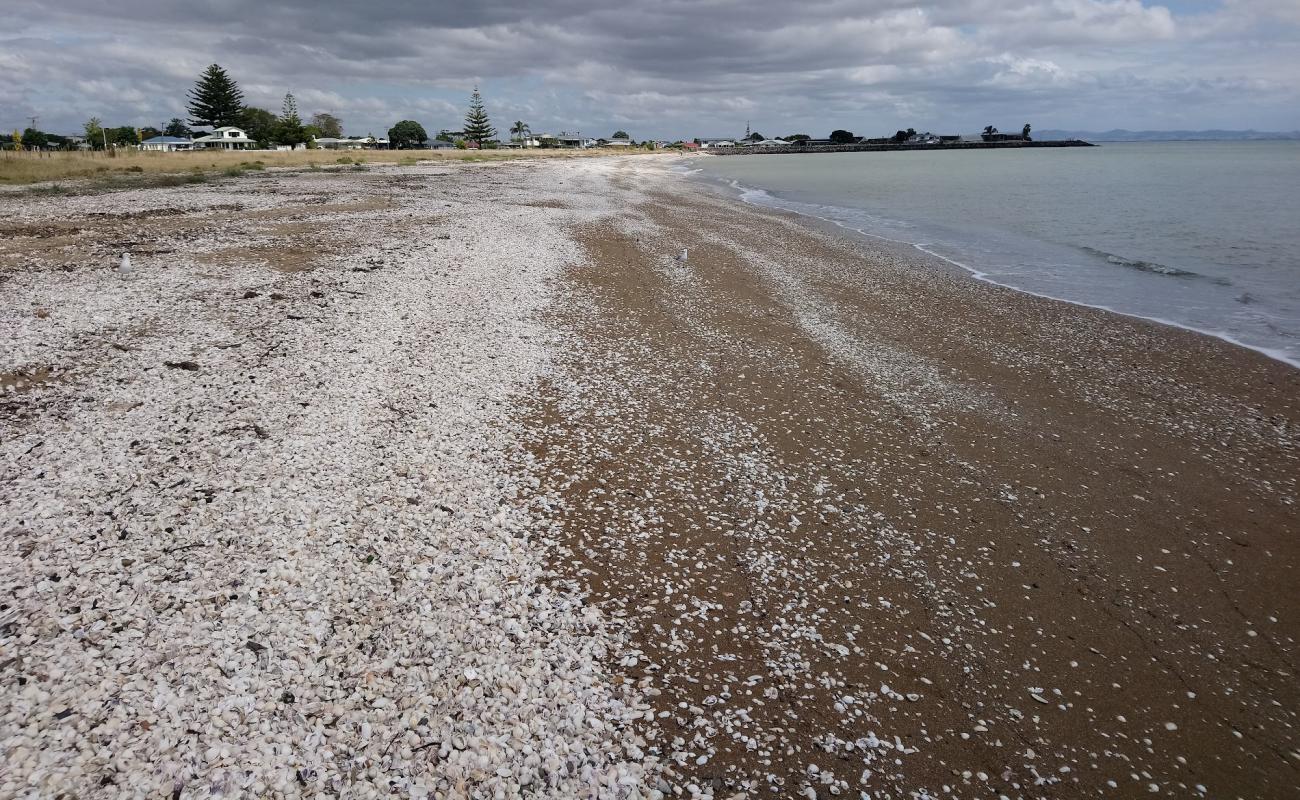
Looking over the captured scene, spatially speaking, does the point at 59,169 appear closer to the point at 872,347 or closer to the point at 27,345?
the point at 27,345

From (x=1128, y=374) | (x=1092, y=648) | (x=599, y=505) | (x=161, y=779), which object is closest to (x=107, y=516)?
(x=161, y=779)

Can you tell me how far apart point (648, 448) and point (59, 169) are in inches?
1936

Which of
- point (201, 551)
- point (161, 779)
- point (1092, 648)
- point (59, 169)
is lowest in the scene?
point (1092, 648)

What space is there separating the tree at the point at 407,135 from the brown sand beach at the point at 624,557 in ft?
557

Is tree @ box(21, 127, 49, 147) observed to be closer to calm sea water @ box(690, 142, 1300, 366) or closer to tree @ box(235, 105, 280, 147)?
tree @ box(235, 105, 280, 147)

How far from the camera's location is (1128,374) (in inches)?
454

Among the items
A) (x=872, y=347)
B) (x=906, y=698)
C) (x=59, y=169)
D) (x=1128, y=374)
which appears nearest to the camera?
(x=906, y=698)

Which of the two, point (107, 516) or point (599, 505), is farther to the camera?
point (599, 505)

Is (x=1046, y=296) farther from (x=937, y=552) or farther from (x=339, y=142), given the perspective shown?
(x=339, y=142)

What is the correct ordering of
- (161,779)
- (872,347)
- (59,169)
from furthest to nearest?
(59,169), (872,347), (161,779)

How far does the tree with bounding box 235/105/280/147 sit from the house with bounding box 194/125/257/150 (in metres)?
2.57

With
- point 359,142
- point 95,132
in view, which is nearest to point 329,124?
point 359,142

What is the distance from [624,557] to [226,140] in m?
134

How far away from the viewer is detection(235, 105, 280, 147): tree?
119 m
